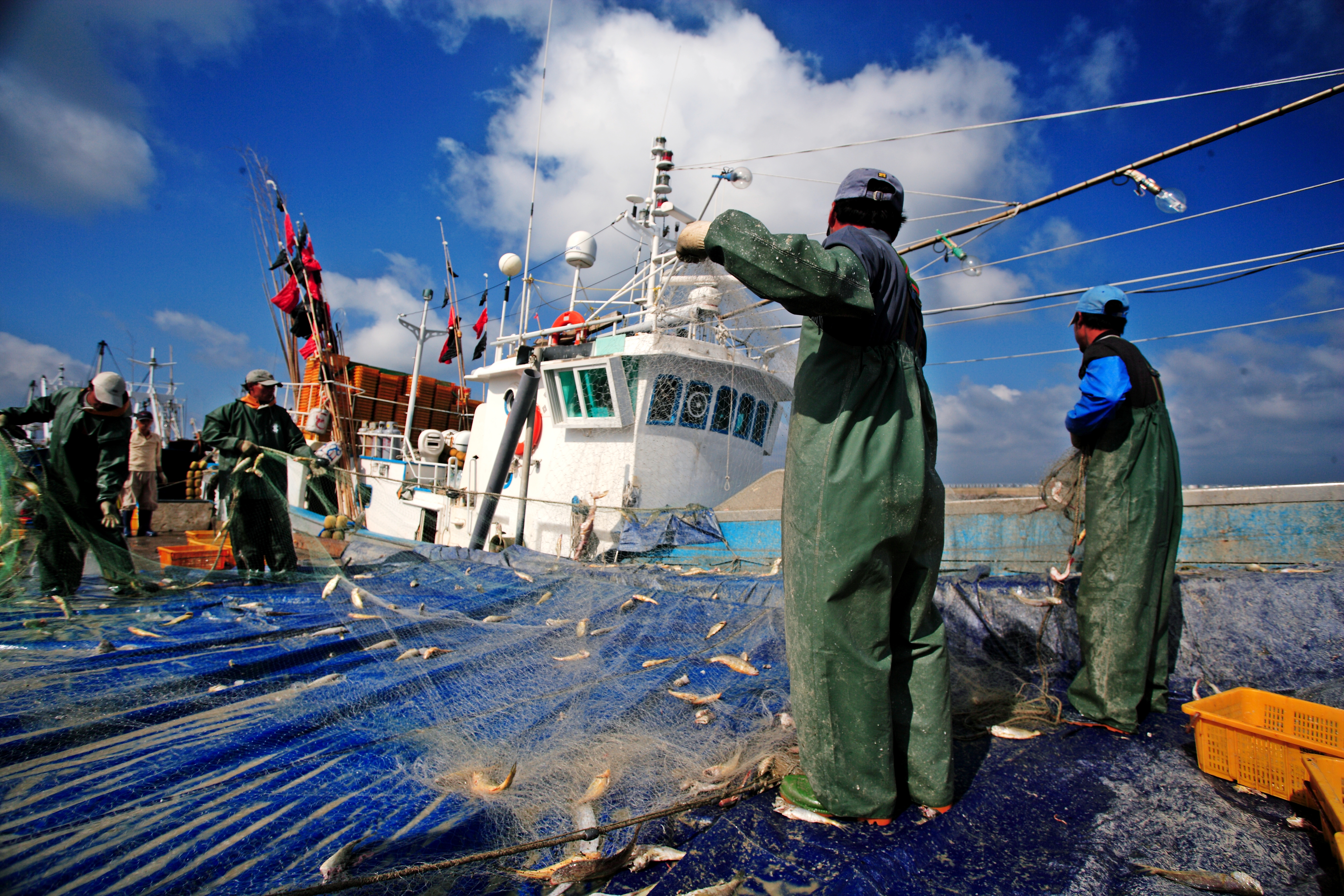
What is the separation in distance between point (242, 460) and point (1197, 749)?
666 cm

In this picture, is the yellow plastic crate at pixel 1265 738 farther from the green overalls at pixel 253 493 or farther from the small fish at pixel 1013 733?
the green overalls at pixel 253 493

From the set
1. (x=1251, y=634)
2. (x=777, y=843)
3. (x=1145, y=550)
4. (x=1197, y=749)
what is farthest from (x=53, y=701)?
(x=1251, y=634)

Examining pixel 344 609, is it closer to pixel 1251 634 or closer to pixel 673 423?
pixel 1251 634

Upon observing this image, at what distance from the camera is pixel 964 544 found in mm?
5891

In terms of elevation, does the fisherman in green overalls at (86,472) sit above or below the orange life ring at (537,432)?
below

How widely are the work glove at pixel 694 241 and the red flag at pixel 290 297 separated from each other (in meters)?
16.3

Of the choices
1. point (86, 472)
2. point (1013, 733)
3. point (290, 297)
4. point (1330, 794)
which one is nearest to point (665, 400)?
point (86, 472)

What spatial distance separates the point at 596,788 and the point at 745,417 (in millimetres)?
9342

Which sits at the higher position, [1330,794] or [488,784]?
[1330,794]

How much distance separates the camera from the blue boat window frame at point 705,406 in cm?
1002

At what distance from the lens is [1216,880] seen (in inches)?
53.7

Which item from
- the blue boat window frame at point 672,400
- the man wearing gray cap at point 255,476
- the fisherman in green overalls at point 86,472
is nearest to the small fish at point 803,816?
the fisherman in green overalls at point 86,472

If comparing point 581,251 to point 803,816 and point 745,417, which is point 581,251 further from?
point 803,816

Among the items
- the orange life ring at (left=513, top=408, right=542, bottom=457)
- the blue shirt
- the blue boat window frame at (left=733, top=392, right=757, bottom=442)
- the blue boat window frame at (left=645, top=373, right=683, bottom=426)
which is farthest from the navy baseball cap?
the orange life ring at (left=513, top=408, right=542, bottom=457)
